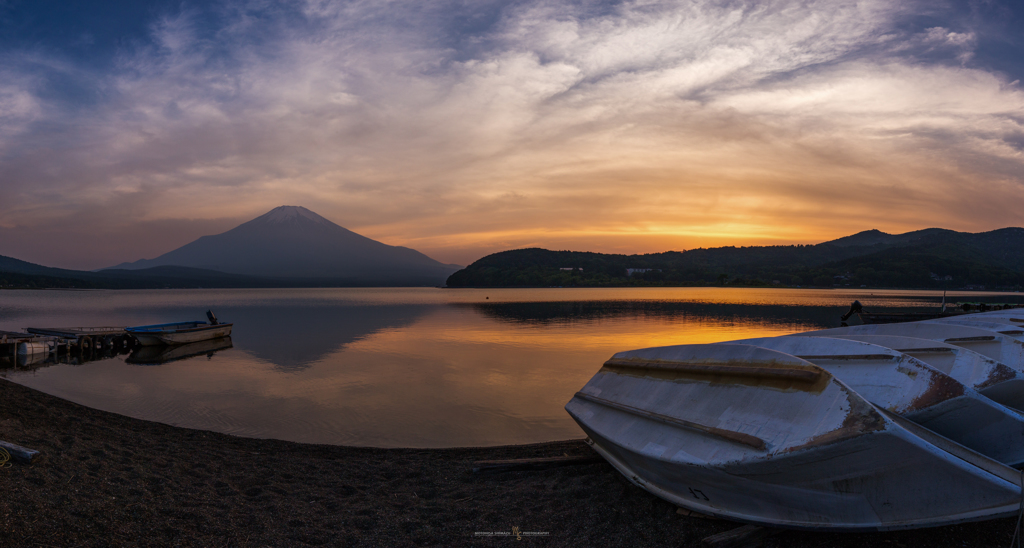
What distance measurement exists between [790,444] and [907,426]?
2.78 feet

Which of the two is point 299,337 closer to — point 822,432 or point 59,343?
point 59,343

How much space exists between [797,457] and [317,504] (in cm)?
500

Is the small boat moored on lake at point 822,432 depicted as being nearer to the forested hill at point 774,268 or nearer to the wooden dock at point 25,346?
the wooden dock at point 25,346

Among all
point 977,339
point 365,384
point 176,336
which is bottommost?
point 365,384

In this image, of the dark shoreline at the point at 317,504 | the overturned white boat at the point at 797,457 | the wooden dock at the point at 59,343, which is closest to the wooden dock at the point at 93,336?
the wooden dock at the point at 59,343

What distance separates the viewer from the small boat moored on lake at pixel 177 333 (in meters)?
24.7

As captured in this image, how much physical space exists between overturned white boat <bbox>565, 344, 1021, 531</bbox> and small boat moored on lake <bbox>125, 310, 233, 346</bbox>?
90.0ft

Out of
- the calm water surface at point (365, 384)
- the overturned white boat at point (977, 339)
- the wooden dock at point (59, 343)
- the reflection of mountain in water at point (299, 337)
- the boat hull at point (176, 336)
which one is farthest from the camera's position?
the boat hull at point (176, 336)

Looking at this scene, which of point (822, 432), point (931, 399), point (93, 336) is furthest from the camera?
point (93, 336)

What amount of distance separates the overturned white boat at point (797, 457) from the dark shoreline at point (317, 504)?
1.44 feet

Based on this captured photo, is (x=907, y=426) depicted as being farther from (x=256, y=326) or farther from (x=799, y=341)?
(x=256, y=326)

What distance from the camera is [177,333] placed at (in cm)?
2545

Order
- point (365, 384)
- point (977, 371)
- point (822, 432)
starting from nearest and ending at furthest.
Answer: point (822, 432), point (977, 371), point (365, 384)

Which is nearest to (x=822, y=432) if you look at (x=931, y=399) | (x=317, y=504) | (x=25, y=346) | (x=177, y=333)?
(x=931, y=399)
